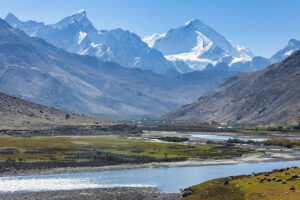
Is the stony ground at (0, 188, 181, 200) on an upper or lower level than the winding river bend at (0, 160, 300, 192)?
lower

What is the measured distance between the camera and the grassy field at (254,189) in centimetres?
5922

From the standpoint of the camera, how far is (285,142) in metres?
167

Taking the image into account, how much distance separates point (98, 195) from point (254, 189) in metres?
26.0

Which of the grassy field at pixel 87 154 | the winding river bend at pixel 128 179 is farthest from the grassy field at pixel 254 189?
the grassy field at pixel 87 154

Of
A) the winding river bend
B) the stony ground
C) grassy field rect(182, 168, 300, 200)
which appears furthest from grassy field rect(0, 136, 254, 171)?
grassy field rect(182, 168, 300, 200)

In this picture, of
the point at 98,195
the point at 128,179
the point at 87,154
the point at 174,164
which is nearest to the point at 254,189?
the point at 98,195

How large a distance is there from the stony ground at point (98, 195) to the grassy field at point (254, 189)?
532 cm

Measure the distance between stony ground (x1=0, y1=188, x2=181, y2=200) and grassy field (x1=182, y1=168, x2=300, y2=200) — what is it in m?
5.32

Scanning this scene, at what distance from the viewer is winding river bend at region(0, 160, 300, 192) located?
260 feet

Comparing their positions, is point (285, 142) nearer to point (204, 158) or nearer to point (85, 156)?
point (204, 158)

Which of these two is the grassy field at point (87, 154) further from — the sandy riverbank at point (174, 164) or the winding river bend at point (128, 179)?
the winding river bend at point (128, 179)

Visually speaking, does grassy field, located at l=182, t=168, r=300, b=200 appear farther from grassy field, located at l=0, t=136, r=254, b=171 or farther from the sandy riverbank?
grassy field, located at l=0, t=136, r=254, b=171

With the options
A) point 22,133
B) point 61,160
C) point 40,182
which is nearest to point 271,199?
point 40,182

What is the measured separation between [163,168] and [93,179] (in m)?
22.8
